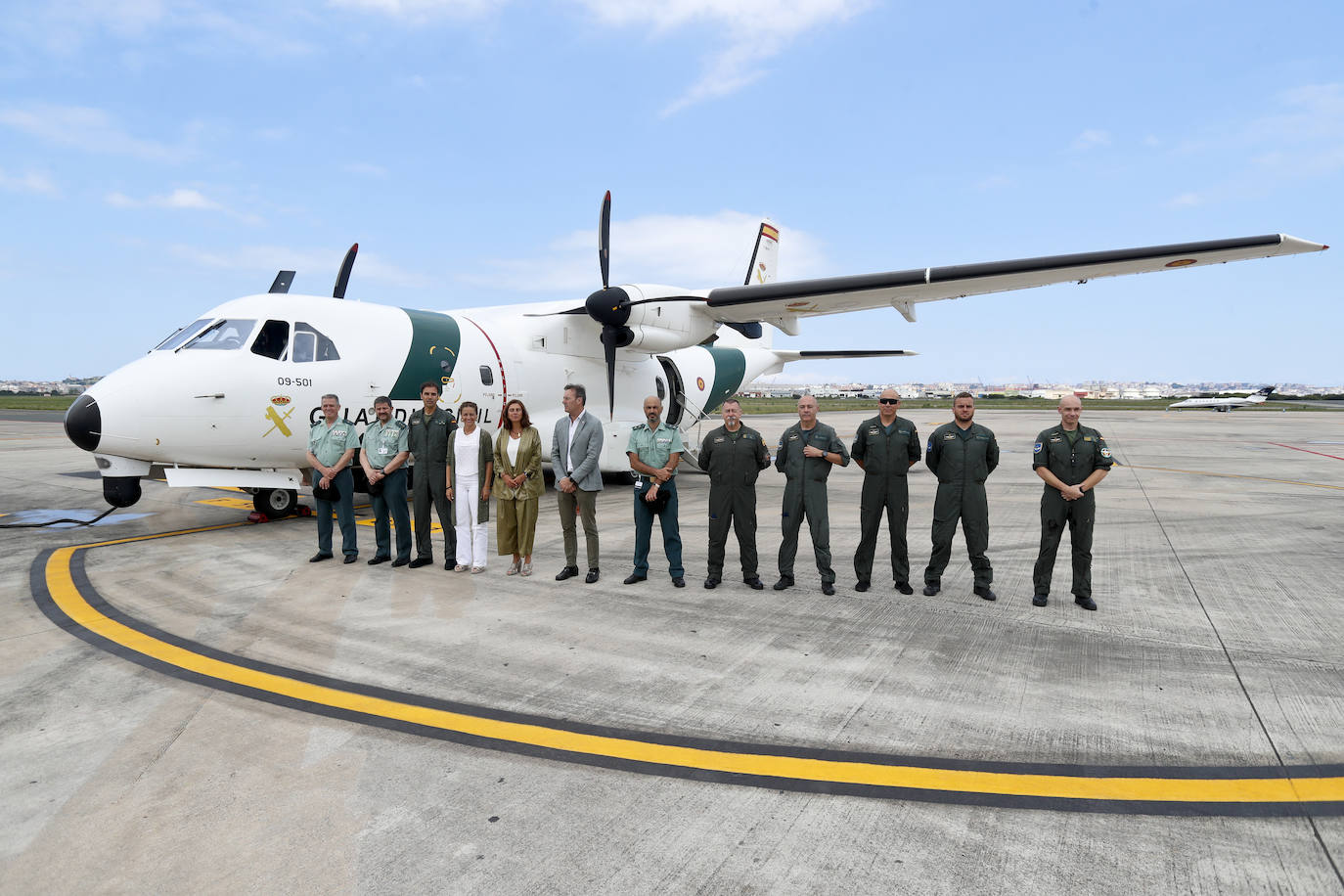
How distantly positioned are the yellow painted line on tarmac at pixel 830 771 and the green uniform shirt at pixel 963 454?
3.16 metres

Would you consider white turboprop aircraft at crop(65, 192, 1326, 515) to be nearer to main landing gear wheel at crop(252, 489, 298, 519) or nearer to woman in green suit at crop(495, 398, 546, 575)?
main landing gear wheel at crop(252, 489, 298, 519)

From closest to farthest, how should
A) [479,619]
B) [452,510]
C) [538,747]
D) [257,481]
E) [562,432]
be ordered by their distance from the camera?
1. [538,747]
2. [479,619]
3. [562,432]
4. [452,510]
5. [257,481]

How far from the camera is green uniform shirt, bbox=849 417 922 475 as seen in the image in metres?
6.20

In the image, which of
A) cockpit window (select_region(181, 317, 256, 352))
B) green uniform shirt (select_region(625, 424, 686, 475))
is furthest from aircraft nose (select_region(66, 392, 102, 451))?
green uniform shirt (select_region(625, 424, 686, 475))

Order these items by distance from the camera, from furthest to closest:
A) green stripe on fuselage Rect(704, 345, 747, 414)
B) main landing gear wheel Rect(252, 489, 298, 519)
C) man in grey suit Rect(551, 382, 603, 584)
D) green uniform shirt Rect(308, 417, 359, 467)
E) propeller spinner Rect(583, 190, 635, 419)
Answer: green stripe on fuselage Rect(704, 345, 747, 414) → propeller spinner Rect(583, 190, 635, 419) → main landing gear wheel Rect(252, 489, 298, 519) → green uniform shirt Rect(308, 417, 359, 467) → man in grey suit Rect(551, 382, 603, 584)

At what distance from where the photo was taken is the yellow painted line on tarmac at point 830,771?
3053 mm

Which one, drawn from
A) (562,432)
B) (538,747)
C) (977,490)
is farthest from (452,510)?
(977,490)

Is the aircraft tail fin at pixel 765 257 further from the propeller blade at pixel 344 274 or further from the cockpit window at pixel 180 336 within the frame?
the cockpit window at pixel 180 336

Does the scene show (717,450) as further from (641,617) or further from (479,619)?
(479,619)

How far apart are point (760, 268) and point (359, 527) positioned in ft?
38.7

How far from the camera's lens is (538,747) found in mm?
3449

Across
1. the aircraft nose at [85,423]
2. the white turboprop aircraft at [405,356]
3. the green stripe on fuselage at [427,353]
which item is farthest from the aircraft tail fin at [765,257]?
the aircraft nose at [85,423]

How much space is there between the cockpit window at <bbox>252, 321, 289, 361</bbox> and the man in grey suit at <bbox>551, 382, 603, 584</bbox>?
13.8 ft

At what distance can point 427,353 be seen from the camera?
10062mm
